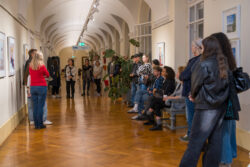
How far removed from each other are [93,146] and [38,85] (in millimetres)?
2084

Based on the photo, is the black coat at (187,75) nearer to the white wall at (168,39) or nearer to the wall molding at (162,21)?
the white wall at (168,39)

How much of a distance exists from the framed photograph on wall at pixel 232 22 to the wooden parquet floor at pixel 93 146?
191cm

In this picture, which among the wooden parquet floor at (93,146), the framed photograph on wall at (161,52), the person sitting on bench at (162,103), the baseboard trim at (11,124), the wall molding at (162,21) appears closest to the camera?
the wooden parquet floor at (93,146)

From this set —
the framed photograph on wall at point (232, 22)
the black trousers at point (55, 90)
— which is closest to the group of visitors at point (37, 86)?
the framed photograph on wall at point (232, 22)

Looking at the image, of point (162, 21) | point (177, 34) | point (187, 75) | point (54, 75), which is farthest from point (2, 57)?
point (54, 75)

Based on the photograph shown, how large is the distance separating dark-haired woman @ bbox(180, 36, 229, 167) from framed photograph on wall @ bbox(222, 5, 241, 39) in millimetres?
1781

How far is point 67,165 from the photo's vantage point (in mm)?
3785

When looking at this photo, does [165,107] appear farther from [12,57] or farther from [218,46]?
[12,57]

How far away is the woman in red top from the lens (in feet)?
19.4

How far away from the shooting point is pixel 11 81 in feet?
20.1

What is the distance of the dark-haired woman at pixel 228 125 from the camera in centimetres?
308

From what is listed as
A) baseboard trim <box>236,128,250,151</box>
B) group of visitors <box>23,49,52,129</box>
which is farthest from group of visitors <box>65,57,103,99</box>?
baseboard trim <box>236,128,250,151</box>

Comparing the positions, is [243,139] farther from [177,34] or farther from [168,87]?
[177,34]

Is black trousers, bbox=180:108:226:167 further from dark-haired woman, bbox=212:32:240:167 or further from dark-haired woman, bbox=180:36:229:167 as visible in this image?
dark-haired woman, bbox=212:32:240:167
